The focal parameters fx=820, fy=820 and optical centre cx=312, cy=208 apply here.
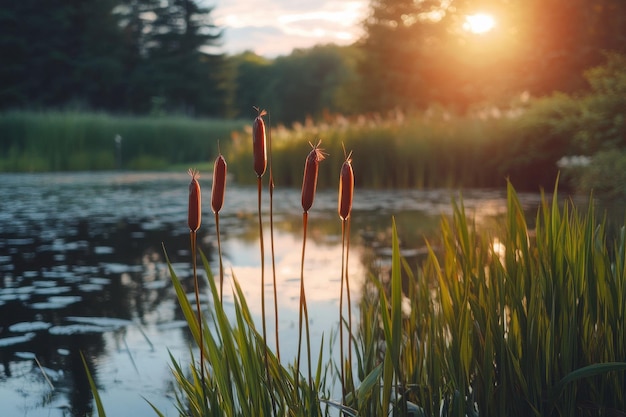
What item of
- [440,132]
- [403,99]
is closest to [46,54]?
[403,99]

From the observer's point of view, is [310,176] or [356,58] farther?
[356,58]

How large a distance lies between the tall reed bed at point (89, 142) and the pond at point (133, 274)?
8.34 meters

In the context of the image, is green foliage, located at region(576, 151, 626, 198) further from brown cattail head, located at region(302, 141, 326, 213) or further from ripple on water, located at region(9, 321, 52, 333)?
brown cattail head, located at region(302, 141, 326, 213)

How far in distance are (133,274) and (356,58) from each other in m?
34.1

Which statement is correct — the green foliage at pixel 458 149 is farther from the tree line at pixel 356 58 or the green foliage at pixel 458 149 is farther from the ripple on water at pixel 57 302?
the tree line at pixel 356 58

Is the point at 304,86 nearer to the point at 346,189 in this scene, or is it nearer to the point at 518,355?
the point at 518,355

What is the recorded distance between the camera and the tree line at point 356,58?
80.9 feet

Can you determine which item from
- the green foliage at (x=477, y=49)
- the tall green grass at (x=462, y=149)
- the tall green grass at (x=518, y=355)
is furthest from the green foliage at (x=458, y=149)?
the tall green grass at (x=518, y=355)

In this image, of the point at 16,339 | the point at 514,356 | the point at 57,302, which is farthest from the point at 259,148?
the point at 57,302

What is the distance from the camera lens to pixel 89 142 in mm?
21906

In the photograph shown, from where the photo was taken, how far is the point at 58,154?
2108 centimetres

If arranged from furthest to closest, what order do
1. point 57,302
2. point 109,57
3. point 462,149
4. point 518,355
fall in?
point 109,57 → point 462,149 → point 57,302 → point 518,355

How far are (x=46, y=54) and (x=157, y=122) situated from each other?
12607 millimetres

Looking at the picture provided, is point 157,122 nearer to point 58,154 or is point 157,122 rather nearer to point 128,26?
point 58,154
